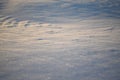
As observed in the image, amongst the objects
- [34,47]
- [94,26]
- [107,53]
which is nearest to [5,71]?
[34,47]

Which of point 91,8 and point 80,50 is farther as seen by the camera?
point 91,8

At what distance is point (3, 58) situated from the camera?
4961 millimetres

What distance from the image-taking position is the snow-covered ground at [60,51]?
14.0 ft

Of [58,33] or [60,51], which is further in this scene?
[58,33]

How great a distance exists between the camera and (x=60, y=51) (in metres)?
5.39

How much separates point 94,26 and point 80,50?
272 cm

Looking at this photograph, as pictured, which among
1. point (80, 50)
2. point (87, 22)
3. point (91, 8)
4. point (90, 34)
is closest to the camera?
point (80, 50)

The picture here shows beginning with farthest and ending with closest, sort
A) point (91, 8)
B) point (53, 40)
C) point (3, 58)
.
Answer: point (91, 8) < point (53, 40) < point (3, 58)

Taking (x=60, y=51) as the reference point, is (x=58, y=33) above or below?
above

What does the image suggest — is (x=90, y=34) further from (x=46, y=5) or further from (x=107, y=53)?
(x=46, y=5)

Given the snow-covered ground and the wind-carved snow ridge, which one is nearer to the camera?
the snow-covered ground

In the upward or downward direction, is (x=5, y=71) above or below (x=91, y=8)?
below

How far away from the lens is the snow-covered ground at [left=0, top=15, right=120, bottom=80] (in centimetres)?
427

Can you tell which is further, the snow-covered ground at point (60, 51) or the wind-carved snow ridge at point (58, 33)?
the wind-carved snow ridge at point (58, 33)
